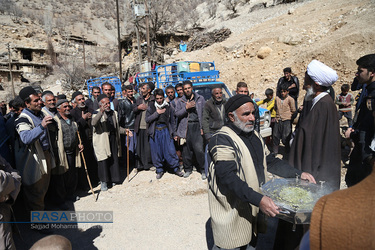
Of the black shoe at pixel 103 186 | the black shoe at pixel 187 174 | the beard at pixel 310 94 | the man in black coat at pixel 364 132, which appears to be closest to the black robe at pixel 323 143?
the beard at pixel 310 94

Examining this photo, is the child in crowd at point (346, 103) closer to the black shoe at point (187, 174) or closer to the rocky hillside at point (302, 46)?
the rocky hillside at point (302, 46)

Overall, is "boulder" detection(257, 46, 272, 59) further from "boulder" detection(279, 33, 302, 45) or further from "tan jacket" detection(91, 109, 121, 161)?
"tan jacket" detection(91, 109, 121, 161)

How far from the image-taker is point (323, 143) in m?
2.21

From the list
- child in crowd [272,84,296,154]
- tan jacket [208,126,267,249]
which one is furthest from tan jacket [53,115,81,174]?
child in crowd [272,84,296,154]

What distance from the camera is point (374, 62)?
2.57 meters

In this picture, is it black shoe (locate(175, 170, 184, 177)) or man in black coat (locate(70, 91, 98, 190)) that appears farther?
black shoe (locate(175, 170, 184, 177))

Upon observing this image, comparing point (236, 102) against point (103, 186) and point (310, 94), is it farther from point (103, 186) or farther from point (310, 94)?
point (103, 186)

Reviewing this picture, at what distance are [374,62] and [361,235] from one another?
2.81 meters

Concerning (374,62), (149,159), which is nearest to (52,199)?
(149,159)

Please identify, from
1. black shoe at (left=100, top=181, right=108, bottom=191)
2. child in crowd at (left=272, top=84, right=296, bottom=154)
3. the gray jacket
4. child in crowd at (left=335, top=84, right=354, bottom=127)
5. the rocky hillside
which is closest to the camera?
black shoe at (left=100, top=181, right=108, bottom=191)

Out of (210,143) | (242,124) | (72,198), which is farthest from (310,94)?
(72,198)

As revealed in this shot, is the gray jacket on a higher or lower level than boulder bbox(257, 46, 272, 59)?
lower

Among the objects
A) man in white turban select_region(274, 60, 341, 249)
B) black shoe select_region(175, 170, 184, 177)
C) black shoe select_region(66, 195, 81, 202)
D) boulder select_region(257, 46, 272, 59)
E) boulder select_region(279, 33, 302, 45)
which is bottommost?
black shoe select_region(66, 195, 81, 202)

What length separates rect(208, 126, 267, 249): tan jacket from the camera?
201 cm
